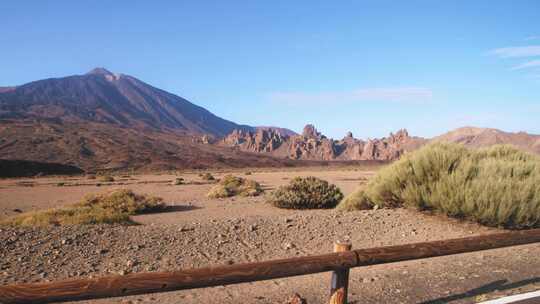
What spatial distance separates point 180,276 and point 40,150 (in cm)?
10388

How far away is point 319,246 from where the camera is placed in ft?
30.4

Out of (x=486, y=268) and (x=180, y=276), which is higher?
(x=180, y=276)

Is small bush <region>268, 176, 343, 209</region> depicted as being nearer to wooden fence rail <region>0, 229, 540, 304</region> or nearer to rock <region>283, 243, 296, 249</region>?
rock <region>283, 243, 296, 249</region>

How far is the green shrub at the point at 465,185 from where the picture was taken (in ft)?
32.3

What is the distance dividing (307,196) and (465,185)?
7.56 metres

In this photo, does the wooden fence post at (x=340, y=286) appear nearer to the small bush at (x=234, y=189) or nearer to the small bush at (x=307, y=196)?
the small bush at (x=307, y=196)

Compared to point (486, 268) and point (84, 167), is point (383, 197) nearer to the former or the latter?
point (486, 268)

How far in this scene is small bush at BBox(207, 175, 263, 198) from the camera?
25.1m

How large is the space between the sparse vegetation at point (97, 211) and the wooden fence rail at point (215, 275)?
28.0 feet

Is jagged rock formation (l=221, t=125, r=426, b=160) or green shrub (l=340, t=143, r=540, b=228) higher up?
jagged rock formation (l=221, t=125, r=426, b=160)

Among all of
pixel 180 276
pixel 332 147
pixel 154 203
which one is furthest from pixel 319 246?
pixel 332 147

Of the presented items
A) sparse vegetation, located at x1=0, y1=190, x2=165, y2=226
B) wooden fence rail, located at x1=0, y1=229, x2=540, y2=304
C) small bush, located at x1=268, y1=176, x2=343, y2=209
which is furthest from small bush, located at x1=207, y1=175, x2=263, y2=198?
wooden fence rail, located at x1=0, y1=229, x2=540, y2=304

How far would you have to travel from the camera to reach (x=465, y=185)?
34.2 feet

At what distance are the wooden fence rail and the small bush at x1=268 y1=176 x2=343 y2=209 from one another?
464 inches
